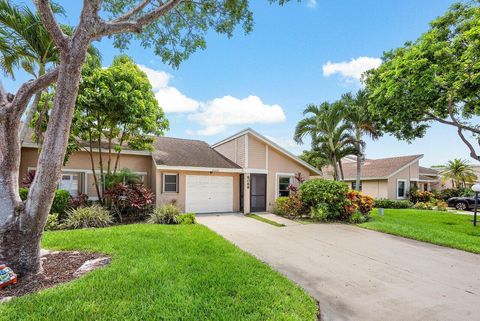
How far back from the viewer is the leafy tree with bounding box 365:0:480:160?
9.60 m

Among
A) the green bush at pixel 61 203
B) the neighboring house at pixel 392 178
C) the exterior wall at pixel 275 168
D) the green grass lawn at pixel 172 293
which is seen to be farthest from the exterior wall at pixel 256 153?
the neighboring house at pixel 392 178

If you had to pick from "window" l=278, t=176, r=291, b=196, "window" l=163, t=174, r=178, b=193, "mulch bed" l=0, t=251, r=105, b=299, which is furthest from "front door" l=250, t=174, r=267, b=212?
"mulch bed" l=0, t=251, r=105, b=299

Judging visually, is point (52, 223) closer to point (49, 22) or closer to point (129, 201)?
point (129, 201)

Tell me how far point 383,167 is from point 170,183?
835 inches

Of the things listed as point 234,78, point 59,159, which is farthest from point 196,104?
point 59,159

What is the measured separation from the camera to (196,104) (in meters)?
19.9

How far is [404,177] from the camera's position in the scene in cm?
2356

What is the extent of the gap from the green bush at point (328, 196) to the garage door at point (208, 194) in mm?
4453

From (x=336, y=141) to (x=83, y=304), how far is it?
639 inches

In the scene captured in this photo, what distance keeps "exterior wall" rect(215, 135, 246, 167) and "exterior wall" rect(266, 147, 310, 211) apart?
5.78 ft

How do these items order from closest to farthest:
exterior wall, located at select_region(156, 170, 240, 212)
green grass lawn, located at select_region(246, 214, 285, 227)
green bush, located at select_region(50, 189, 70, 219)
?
green bush, located at select_region(50, 189, 70, 219), green grass lawn, located at select_region(246, 214, 285, 227), exterior wall, located at select_region(156, 170, 240, 212)

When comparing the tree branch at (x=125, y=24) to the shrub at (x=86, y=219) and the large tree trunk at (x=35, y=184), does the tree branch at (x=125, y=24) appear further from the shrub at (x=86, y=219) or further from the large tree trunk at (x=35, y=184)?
the shrub at (x=86, y=219)

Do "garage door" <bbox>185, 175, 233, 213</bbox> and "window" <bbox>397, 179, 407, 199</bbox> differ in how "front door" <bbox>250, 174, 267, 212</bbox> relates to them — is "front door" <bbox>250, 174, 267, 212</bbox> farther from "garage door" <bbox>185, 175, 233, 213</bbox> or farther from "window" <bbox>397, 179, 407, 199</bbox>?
"window" <bbox>397, 179, 407, 199</bbox>

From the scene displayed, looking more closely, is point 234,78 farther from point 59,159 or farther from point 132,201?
point 59,159
